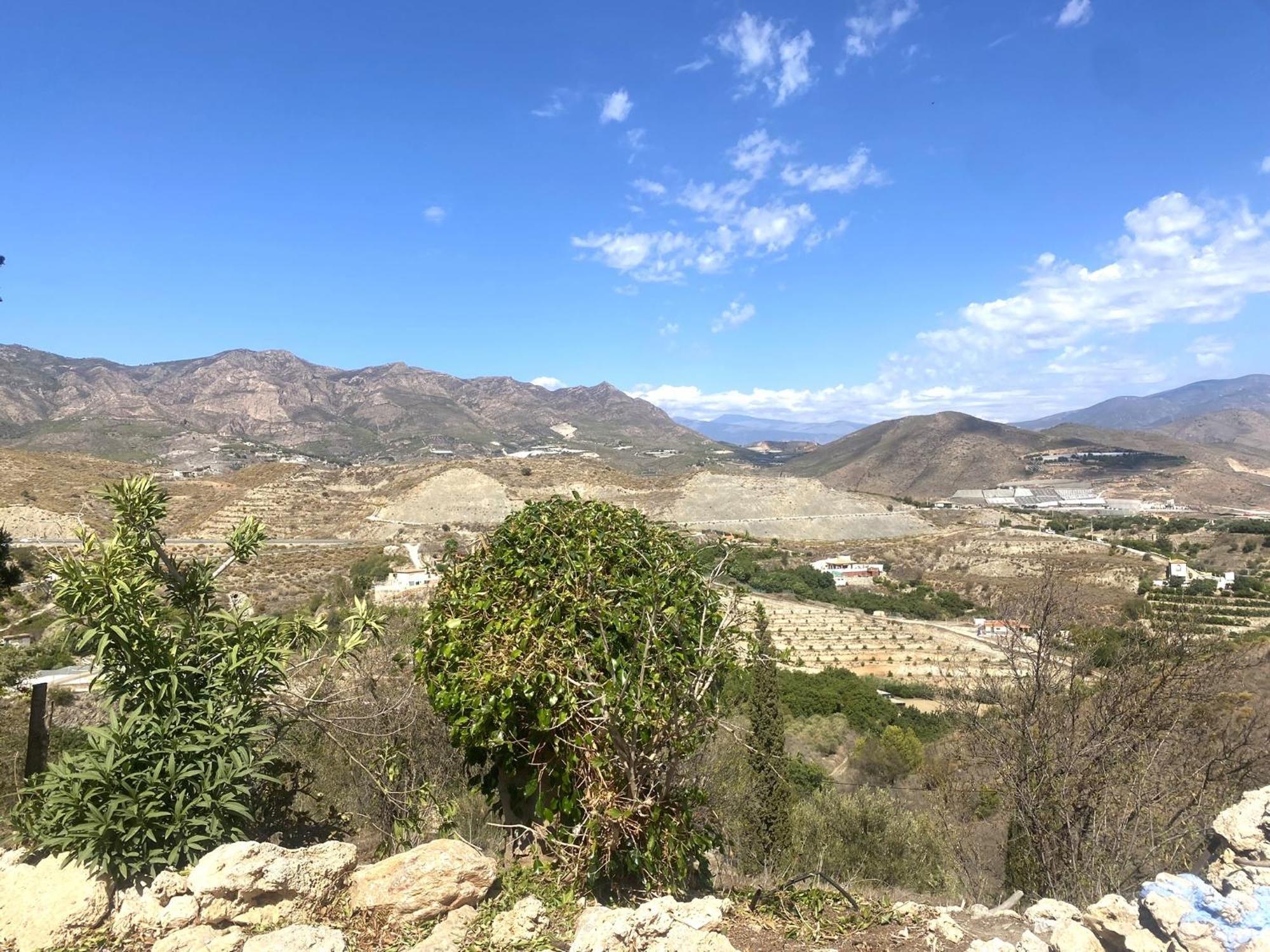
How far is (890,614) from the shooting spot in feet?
173

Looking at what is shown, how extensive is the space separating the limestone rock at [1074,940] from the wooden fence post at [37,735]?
7.44 metres

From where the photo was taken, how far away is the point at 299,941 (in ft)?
12.0

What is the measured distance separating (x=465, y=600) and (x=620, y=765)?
170 centimetres

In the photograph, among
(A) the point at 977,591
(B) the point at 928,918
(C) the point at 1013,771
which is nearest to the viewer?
(B) the point at 928,918

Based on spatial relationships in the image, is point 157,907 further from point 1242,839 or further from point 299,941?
point 1242,839

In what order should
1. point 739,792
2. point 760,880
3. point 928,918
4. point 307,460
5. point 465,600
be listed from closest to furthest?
point 928,918 < point 465,600 < point 760,880 < point 739,792 < point 307,460

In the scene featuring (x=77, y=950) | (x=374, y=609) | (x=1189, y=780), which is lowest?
(x=1189, y=780)

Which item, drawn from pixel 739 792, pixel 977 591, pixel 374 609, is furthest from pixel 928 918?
pixel 977 591

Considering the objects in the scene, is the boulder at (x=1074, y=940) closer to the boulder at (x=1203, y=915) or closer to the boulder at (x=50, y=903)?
A: the boulder at (x=1203, y=915)

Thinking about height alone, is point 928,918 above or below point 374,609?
below

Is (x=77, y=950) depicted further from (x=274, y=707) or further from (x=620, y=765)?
(x=620, y=765)

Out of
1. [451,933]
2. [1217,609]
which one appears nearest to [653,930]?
[451,933]

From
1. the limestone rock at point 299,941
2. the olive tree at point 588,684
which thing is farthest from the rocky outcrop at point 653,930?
the limestone rock at point 299,941

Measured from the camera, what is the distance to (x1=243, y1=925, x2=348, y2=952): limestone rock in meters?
3.56
